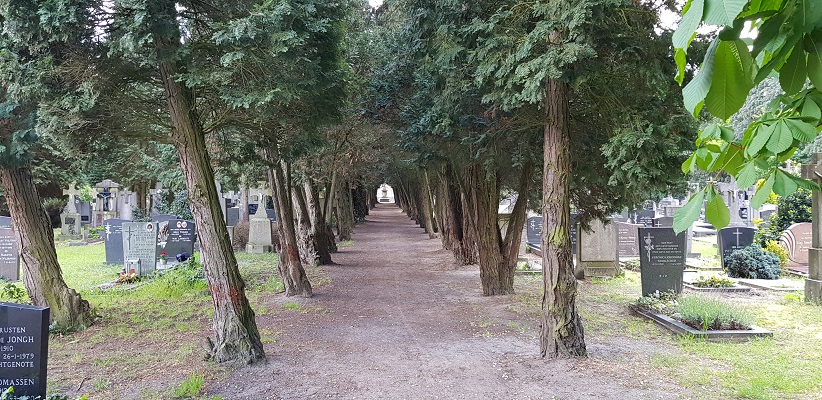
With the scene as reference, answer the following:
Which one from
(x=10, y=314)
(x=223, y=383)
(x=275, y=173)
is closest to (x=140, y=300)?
(x=275, y=173)

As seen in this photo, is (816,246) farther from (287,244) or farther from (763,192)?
(763,192)

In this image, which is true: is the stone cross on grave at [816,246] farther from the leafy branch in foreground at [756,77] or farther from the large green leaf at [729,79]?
the large green leaf at [729,79]

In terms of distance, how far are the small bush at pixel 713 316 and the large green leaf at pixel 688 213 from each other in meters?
7.37

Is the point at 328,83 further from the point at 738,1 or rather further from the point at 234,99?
the point at 738,1

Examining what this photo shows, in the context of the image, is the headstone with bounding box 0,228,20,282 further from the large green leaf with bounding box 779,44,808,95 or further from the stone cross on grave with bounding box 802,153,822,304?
the stone cross on grave with bounding box 802,153,822,304

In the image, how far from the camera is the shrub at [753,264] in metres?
13.2

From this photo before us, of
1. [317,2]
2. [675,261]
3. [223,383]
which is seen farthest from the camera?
[675,261]

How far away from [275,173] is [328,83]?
13.3 ft

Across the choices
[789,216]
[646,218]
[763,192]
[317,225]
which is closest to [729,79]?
[763,192]

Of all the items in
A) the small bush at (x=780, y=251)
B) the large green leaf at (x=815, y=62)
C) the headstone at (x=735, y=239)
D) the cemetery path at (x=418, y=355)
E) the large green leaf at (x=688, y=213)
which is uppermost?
the large green leaf at (x=815, y=62)

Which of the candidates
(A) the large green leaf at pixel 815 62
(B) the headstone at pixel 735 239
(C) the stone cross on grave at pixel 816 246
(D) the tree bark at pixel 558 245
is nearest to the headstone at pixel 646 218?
(B) the headstone at pixel 735 239

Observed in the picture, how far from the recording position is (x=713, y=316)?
8148 mm

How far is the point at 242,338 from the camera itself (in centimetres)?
663

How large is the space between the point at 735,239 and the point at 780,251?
1056 mm
